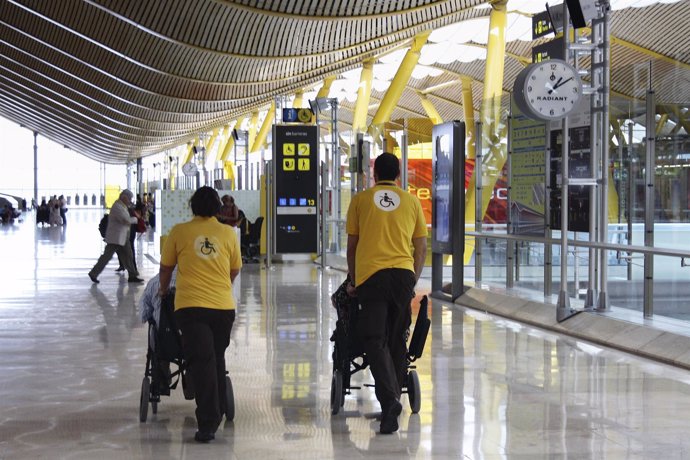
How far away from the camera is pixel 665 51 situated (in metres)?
39.0

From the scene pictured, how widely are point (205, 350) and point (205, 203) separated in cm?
86

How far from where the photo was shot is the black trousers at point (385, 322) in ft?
20.7

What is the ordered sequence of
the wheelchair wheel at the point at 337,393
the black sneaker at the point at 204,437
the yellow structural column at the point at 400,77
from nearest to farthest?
the black sneaker at the point at 204,437, the wheelchair wheel at the point at 337,393, the yellow structural column at the point at 400,77

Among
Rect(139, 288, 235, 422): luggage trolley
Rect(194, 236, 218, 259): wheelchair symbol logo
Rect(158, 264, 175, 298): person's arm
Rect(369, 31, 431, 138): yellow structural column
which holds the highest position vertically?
Rect(369, 31, 431, 138): yellow structural column

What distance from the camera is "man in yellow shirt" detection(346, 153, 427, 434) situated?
635cm

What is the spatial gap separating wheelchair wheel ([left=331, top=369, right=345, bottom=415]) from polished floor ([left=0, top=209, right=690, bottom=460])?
0.37ft

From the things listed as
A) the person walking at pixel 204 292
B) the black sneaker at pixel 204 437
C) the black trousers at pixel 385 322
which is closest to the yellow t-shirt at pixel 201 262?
the person walking at pixel 204 292

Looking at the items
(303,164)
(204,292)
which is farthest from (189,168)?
(204,292)

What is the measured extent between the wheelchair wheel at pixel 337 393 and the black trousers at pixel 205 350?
78cm

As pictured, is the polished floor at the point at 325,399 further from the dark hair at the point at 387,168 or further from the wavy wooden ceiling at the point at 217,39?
the wavy wooden ceiling at the point at 217,39

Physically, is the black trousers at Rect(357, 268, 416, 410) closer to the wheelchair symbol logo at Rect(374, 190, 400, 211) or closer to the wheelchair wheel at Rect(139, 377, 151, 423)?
the wheelchair symbol logo at Rect(374, 190, 400, 211)

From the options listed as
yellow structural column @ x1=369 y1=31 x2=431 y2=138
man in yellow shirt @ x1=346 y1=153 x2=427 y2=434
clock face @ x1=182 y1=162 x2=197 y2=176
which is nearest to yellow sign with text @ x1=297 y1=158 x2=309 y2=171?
man in yellow shirt @ x1=346 y1=153 x2=427 y2=434

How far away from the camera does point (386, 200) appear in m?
6.54

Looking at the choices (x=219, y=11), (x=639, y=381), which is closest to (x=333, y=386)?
(x=639, y=381)
